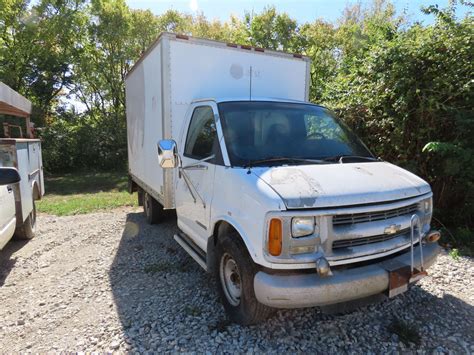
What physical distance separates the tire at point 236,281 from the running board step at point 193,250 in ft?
1.00

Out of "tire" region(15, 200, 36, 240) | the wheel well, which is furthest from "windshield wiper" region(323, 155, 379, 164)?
"tire" region(15, 200, 36, 240)

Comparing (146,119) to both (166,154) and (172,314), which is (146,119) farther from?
(172,314)

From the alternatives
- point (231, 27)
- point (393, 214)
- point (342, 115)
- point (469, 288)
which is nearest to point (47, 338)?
point (393, 214)

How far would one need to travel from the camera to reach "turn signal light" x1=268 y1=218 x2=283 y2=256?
2.65 m

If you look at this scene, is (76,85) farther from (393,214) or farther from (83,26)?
(393,214)

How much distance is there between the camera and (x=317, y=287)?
104 inches

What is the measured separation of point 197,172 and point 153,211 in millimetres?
3028

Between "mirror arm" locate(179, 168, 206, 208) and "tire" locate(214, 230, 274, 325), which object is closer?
"tire" locate(214, 230, 274, 325)

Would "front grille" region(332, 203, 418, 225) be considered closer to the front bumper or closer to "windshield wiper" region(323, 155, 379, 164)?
the front bumper

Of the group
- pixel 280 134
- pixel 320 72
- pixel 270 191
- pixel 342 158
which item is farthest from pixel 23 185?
pixel 320 72

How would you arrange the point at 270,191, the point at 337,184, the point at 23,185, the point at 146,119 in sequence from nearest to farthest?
1. the point at 270,191
2. the point at 337,184
3. the point at 23,185
4. the point at 146,119

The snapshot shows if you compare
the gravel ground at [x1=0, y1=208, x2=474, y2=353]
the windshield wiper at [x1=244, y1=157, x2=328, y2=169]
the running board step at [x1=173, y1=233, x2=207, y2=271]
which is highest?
the windshield wiper at [x1=244, y1=157, x2=328, y2=169]

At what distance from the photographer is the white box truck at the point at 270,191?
2691 mm

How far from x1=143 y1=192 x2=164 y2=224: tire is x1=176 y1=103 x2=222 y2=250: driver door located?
6.78 feet
